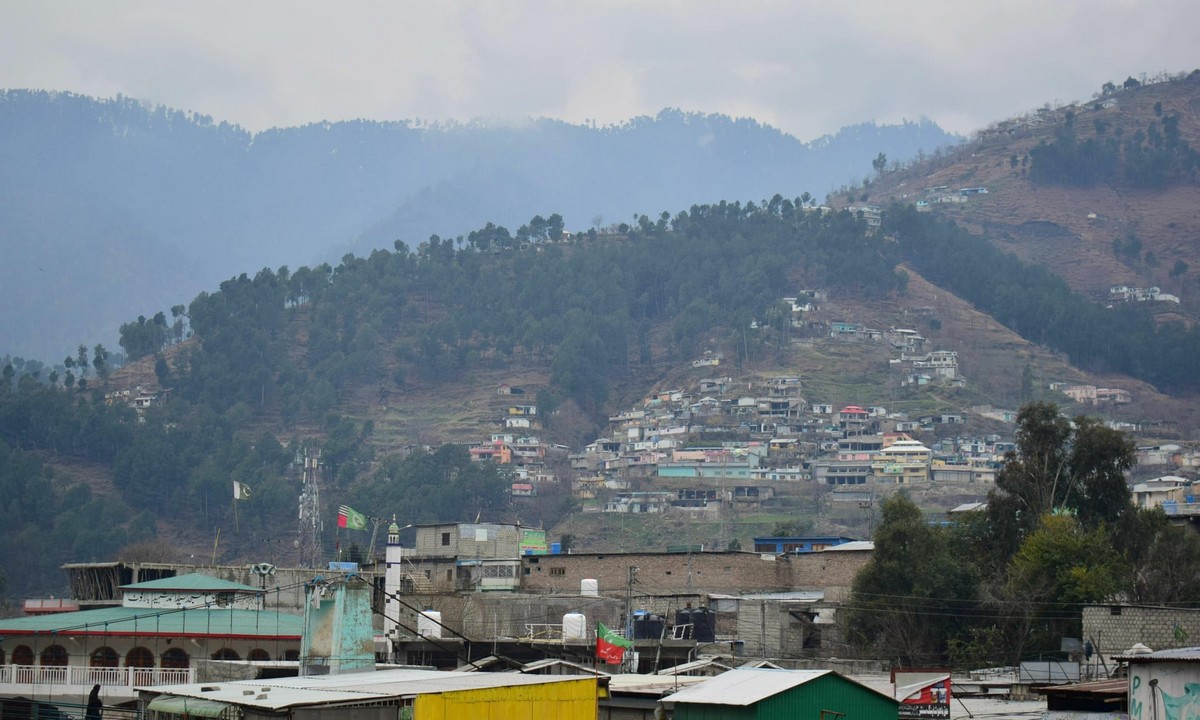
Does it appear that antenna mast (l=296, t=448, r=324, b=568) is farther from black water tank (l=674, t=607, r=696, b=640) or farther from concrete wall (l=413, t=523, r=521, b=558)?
black water tank (l=674, t=607, r=696, b=640)

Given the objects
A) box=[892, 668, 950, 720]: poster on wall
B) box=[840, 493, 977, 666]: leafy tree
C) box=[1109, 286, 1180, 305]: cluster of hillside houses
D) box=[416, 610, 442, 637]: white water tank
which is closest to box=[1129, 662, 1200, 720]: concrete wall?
box=[892, 668, 950, 720]: poster on wall

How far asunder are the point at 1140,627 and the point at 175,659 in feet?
65.8

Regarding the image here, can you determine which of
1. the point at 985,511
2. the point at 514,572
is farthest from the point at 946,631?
the point at 514,572

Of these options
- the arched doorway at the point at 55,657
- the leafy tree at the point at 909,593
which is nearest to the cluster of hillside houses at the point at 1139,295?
the leafy tree at the point at 909,593

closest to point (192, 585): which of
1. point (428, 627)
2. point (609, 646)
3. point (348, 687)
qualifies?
point (428, 627)

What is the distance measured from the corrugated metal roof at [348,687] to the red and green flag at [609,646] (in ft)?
21.3

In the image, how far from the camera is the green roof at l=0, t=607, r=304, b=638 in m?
34.3

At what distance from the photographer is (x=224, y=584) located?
4234 cm

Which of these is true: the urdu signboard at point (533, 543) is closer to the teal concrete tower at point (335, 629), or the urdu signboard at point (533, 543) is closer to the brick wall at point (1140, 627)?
the brick wall at point (1140, 627)

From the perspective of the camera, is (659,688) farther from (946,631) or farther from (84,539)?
(84,539)

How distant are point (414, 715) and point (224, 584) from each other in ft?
74.5

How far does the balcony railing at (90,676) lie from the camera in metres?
32.8

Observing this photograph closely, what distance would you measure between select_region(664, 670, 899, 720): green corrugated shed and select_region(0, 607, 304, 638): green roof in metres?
13.7

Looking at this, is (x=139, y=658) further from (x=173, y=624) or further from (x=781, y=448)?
(x=781, y=448)
